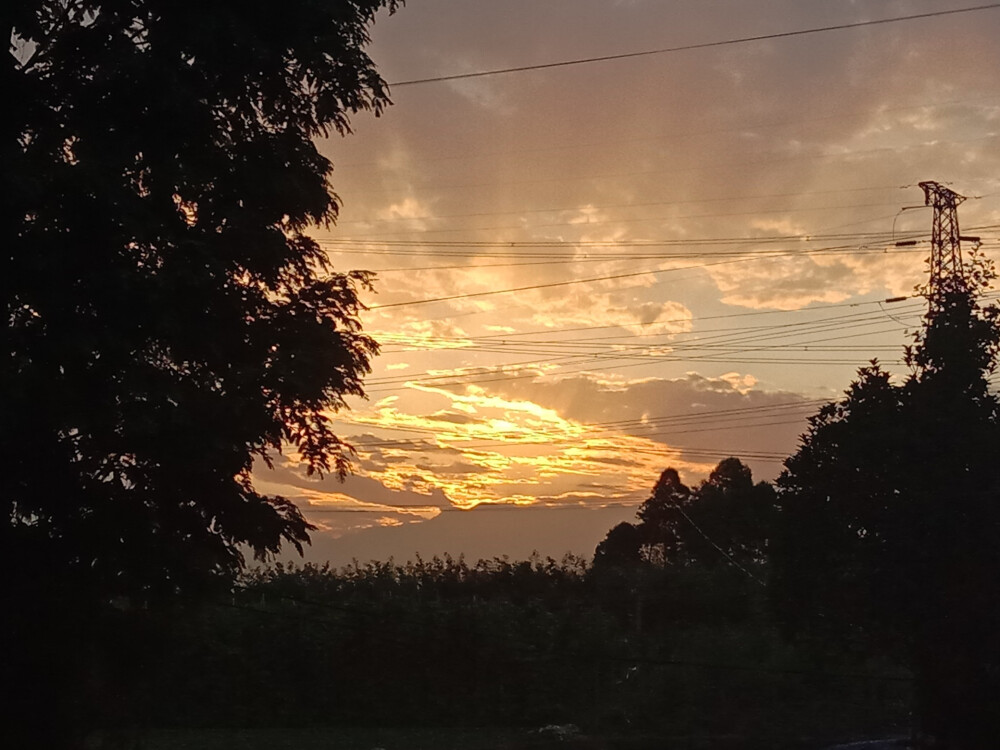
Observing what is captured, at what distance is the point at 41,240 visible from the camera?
1385 centimetres

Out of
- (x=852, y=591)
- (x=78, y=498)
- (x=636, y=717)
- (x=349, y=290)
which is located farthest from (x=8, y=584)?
(x=636, y=717)

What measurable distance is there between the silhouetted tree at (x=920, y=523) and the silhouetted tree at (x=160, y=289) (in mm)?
20653

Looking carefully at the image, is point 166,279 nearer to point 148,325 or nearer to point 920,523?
point 148,325

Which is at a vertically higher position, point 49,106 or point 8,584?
point 49,106

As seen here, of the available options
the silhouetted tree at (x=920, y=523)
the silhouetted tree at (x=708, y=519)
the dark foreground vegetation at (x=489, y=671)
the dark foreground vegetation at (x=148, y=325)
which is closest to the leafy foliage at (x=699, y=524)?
the silhouetted tree at (x=708, y=519)

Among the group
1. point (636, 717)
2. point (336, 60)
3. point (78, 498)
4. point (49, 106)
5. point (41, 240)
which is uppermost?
point (336, 60)

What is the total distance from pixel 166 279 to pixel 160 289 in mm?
159

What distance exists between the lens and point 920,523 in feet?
102

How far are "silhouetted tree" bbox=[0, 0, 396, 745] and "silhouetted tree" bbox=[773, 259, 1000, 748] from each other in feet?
67.8

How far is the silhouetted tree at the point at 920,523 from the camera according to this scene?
30625 mm

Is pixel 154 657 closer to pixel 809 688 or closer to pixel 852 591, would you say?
pixel 852 591

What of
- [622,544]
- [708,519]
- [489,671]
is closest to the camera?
[489,671]

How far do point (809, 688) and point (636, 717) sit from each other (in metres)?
7.93

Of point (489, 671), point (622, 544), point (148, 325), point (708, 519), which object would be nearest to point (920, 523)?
point (489, 671)
